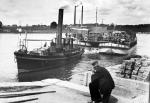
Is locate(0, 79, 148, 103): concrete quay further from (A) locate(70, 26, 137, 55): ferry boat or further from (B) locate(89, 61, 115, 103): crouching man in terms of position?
(A) locate(70, 26, 137, 55): ferry boat

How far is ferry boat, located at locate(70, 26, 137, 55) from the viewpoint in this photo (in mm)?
41531

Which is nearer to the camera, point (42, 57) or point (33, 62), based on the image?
point (33, 62)

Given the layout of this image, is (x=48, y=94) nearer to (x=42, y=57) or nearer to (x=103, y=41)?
(x=42, y=57)

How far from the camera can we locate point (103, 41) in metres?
47.1

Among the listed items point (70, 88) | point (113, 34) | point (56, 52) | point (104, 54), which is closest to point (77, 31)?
point (104, 54)

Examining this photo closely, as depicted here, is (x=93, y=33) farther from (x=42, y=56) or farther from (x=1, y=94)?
(x=1, y=94)

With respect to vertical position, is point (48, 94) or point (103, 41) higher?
point (103, 41)

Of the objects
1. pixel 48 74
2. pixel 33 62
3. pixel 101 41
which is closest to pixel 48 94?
pixel 33 62

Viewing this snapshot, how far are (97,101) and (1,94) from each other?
2.55 m

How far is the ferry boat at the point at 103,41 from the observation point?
41.5m

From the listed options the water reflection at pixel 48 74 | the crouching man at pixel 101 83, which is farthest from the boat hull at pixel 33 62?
the crouching man at pixel 101 83

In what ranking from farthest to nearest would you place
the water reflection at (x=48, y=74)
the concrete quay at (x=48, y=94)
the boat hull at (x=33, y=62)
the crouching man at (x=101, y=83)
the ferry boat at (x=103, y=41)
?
the ferry boat at (x=103, y=41), the boat hull at (x=33, y=62), the water reflection at (x=48, y=74), the concrete quay at (x=48, y=94), the crouching man at (x=101, y=83)

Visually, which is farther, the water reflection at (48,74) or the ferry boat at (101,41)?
the ferry boat at (101,41)

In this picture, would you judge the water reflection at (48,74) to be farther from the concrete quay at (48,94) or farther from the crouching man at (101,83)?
the crouching man at (101,83)
